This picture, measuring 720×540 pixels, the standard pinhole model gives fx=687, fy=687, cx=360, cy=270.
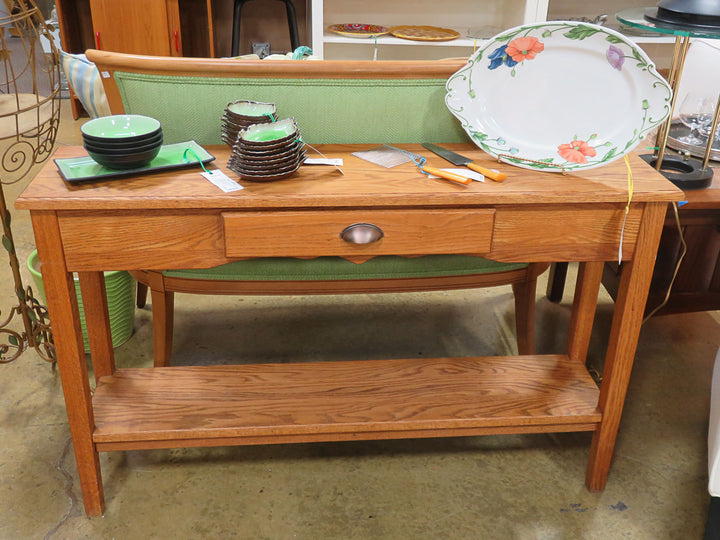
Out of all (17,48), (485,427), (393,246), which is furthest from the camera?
(17,48)

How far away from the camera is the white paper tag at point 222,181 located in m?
1.33

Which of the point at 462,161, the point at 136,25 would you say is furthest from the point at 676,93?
the point at 136,25

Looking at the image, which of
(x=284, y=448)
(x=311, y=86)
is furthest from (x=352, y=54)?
(x=284, y=448)

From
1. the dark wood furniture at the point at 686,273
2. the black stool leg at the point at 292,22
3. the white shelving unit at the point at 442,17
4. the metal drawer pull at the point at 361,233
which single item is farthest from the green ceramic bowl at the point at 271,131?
the black stool leg at the point at 292,22

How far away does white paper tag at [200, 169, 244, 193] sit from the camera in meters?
1.33

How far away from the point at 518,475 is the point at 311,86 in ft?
3.54

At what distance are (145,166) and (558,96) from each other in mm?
895

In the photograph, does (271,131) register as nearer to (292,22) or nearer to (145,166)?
(145,166)

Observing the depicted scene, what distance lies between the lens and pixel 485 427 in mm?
1601

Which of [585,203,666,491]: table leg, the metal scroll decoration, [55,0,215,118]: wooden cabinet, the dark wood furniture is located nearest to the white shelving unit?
[55,0,215,118]: wooden cabinet

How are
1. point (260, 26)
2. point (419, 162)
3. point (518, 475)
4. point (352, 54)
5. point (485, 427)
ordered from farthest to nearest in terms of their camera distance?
point (260, 26) → point (352, 54) → point (518, 475) → point (485, 427) → point (419, 162)

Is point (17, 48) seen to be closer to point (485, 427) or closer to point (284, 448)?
point (284, 448)

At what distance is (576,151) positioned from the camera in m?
1.47

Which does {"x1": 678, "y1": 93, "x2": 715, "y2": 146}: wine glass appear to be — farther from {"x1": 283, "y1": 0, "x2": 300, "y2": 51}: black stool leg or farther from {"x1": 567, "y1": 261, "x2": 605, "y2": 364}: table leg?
{"x1": 283, "y1": 0, "x2": 300, "y2": 51}: black stool leg
